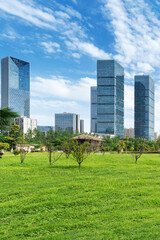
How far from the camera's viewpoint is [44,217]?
4.57 meters

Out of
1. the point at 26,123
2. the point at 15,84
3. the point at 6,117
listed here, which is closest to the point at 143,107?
the point at 26,123

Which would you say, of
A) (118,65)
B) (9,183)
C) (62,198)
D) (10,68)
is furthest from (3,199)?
(10,68)

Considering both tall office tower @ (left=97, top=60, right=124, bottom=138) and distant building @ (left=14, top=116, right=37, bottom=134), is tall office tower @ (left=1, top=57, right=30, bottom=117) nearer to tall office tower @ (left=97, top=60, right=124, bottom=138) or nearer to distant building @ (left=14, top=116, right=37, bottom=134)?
distant building @ (left=14, top=116, right=37, bottom=134)

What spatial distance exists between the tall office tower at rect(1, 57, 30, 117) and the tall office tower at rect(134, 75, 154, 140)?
2973 inches

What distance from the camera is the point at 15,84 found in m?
146

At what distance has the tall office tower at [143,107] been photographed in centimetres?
11512

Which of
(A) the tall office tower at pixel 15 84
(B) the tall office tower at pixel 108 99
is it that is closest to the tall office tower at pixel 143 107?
(B) the tall office tower at pixel 108 99

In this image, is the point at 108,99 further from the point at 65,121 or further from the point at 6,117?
the point at 6,117

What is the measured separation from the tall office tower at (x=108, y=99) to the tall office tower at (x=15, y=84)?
223 ft

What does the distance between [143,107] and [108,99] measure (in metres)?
29.6

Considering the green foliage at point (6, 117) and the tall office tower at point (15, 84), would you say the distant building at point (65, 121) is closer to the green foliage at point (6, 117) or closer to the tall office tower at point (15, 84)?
the tall office tower at point (15, 84)

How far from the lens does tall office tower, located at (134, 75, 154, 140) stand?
115125 millimetres

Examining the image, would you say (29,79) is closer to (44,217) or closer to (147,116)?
(147,116)

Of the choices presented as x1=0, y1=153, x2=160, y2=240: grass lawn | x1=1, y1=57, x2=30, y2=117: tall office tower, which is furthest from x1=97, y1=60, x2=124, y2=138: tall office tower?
x1=0, y1=153, x2=160, y2=240: grass lawn
